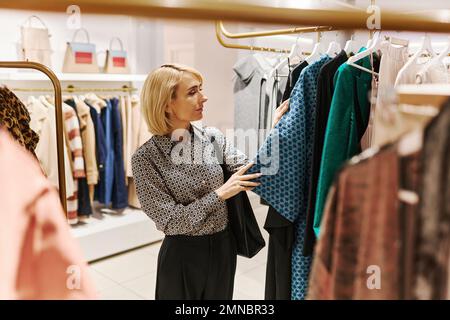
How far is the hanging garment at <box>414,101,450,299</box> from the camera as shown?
372 millimetres

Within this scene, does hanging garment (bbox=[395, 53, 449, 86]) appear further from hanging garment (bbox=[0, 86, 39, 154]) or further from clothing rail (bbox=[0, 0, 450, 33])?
hanging garment (bbox=[0, 86, 39, 154])

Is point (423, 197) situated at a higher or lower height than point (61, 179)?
higher

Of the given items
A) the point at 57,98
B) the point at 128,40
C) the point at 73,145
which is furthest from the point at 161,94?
the point at 128,40

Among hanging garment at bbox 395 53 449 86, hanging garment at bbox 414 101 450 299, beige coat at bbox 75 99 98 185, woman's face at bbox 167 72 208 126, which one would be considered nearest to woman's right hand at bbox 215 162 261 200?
woman's face at bbox 167 72 208 126

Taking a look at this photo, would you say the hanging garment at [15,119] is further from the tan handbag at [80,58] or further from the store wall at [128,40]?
the store wall at [128,40]

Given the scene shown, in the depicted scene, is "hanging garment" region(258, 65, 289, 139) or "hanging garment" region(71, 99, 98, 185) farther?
"hanging garment" region(71, 99, 98, 185)

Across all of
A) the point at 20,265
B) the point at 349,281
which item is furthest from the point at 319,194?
the point at 20,265

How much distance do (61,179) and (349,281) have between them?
79cm

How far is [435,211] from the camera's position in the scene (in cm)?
A: 38

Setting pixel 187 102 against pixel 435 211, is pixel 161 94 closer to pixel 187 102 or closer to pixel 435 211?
pixel 187 102

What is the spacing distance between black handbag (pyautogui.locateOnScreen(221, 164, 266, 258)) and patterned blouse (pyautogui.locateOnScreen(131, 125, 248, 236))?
0.04 metres
